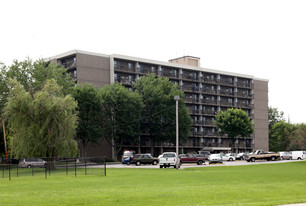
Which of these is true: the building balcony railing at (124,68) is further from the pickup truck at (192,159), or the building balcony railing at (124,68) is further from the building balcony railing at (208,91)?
the pickup truck at (192,159)

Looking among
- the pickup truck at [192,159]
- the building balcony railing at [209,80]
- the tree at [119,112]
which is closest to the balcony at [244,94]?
the building balcony railing at [209,80]

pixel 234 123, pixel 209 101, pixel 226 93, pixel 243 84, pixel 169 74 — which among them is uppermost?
pixel 169 74

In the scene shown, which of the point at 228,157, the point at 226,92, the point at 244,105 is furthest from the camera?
the point at 244,105

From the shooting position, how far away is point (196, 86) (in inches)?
4090

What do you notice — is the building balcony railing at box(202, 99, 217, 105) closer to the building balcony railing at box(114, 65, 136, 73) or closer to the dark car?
the building balcony railing at box(114, 65, 136, 73)

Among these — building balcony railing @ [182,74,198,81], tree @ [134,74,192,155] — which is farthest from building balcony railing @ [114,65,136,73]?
building balcony railing @ [182,74,198,81]

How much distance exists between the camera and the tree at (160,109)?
3280 inches

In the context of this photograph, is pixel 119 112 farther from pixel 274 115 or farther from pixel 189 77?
pixel 274 115

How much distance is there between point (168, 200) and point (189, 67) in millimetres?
87377

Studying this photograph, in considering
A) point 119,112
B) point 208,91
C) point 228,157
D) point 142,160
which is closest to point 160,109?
point 119,112

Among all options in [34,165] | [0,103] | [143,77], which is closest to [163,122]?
[143,77]

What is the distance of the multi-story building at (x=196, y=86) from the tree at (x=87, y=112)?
10.1 metres

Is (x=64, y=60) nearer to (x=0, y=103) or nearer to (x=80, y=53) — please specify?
(x=80, y=53)

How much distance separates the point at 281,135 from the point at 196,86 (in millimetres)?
43937
